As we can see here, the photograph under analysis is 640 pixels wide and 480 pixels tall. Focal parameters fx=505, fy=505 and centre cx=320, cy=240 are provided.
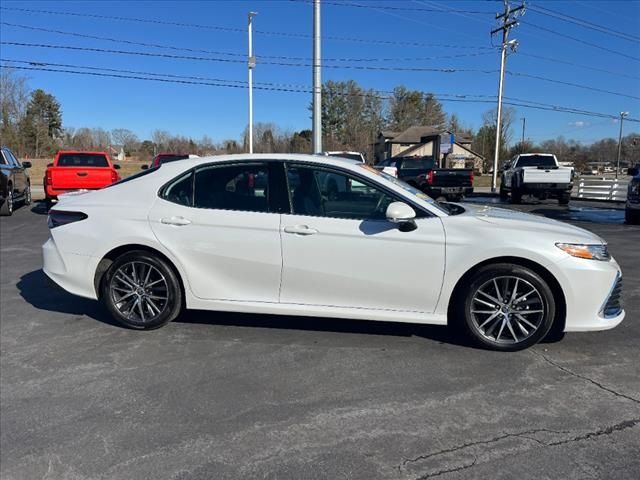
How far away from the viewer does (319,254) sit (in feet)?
13.7

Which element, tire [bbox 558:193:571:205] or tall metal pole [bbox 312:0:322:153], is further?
tire [bbox 558:193:571:205]

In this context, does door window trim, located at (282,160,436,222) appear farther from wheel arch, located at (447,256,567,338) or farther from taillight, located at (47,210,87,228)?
taillight, located at (47,210,87,228)

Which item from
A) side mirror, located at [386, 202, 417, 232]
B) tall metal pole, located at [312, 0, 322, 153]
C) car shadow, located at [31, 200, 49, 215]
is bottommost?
car shadow, located at [31, 200, 49, 215]

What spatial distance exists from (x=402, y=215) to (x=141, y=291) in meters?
2.46

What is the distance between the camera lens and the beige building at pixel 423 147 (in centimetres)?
6225

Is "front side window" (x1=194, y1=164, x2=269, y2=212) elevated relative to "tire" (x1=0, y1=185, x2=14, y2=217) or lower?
elevated

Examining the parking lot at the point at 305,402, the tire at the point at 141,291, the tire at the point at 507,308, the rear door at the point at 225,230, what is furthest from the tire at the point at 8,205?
the tire at the point at 507,308

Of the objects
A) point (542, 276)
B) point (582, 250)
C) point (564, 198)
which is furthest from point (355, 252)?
point (564, 198)

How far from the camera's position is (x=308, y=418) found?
3.13 metres

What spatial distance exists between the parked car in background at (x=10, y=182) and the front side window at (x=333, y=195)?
1181 centimetres

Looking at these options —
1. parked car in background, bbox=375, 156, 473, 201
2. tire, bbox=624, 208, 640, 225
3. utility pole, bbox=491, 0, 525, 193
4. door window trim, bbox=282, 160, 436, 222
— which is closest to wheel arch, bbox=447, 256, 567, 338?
door window trim, bbox=282, 160, 436, 222

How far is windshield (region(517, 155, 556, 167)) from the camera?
66.6 feet

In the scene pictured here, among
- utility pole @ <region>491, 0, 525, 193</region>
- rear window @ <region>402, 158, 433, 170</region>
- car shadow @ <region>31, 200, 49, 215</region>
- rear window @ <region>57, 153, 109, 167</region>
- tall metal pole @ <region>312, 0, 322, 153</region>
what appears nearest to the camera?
rear window @ <region>57, 153, 109, 167</region>

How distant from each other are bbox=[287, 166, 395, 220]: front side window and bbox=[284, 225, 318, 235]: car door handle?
138 millimetres
